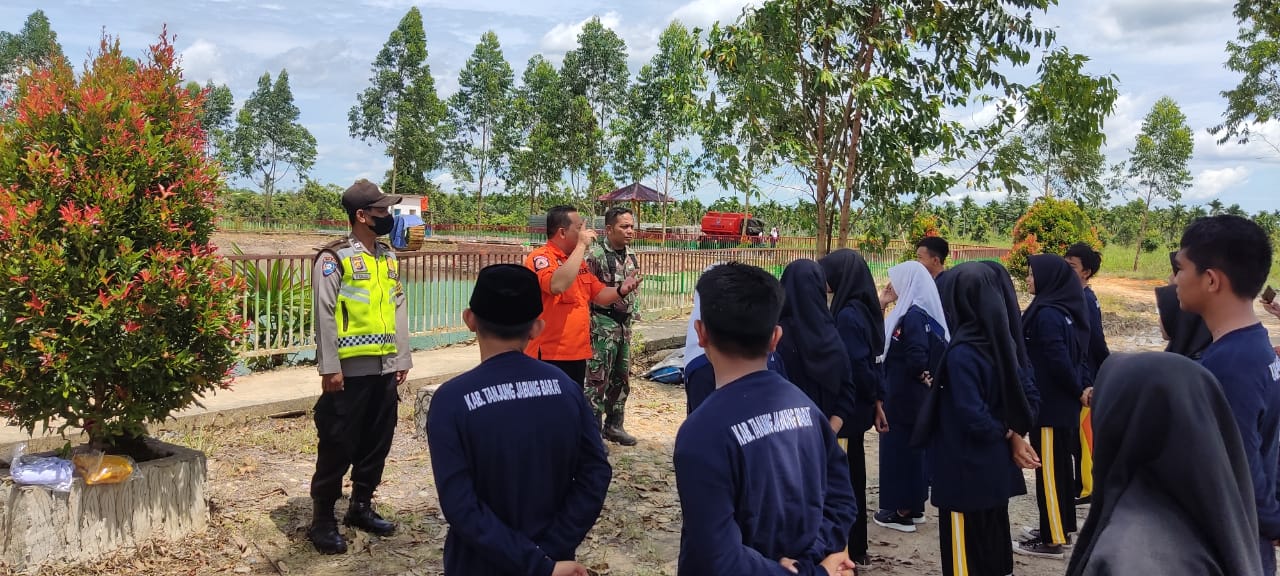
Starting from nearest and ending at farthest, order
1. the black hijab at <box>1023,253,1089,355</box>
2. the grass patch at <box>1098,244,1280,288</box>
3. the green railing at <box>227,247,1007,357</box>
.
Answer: the black hijab at <box>1023,253,1089,355</box>, the green railing at <box>227,247,1007,357</box>, the grass patch at <box>1098,244,1280,288</box>

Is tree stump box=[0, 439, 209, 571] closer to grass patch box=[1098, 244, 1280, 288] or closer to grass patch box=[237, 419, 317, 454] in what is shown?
grass patch box=[237, 419, 317, 454]

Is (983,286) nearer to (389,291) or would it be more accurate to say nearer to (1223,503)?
(1223,503)

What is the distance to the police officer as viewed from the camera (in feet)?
13.3

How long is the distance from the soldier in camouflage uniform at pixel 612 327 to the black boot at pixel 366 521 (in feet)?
6.28

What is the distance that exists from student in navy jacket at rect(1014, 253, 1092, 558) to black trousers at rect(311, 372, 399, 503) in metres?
3.49

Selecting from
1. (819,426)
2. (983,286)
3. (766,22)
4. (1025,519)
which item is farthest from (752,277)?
(766,22)

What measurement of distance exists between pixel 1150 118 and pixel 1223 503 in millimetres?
34478

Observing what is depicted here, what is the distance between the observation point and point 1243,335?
2477 mm

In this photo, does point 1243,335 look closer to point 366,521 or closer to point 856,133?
point 366,521

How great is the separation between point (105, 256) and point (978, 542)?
3.94 metres

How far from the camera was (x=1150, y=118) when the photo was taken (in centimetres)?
3070

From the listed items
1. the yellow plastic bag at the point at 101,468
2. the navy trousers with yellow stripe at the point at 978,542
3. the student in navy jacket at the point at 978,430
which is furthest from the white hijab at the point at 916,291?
the yellow plastic bag at the point at 101,468

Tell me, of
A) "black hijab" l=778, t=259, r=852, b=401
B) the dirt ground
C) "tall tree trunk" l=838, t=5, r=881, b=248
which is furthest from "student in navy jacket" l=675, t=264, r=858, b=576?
"tall tree trunk" l=838, t=5, r=881, b=248

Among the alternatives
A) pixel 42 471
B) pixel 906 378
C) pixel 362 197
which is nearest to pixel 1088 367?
pixel 906 378
